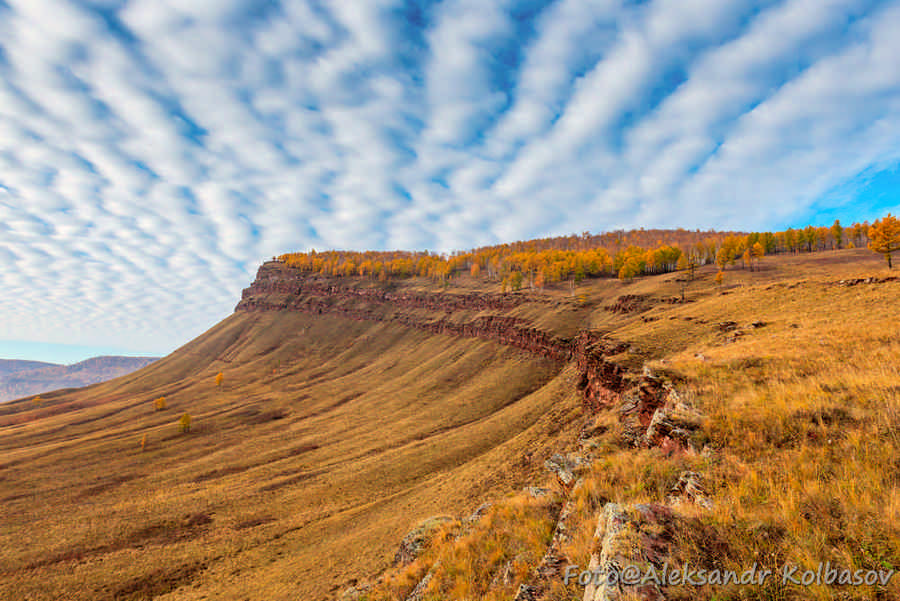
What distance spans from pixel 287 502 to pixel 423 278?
131 meters

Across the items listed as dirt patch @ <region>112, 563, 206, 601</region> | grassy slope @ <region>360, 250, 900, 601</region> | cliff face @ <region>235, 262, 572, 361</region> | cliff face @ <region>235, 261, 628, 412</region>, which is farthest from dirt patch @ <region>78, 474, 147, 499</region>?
cliff face @ <region>235, 262, 572, 361</region>

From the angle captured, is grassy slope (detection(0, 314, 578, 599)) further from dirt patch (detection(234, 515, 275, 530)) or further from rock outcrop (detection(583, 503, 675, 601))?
rock outcrop (detection(583, 503, 675, 601))

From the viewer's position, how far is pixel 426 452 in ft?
146

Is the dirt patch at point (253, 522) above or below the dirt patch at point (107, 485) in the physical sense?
above

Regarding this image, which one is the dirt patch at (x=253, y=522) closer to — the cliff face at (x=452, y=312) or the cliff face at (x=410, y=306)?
the cliff face at (x=452, y=312)

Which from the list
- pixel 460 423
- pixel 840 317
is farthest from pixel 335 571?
pixel 840 317

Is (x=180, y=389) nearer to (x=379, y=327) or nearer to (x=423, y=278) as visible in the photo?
(x=379, y=327)

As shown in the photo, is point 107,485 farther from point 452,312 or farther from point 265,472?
point 452,312

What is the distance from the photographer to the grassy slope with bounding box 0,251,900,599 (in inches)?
307

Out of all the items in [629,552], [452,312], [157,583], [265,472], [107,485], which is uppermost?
[452,312]

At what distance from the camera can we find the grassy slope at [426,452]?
779 cm

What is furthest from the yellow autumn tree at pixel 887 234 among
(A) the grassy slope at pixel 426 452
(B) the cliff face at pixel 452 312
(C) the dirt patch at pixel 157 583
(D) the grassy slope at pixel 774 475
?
(C) the dirt patch at pixel 157 583

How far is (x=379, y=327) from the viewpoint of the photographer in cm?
13038

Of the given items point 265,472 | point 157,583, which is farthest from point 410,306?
point 157,583
